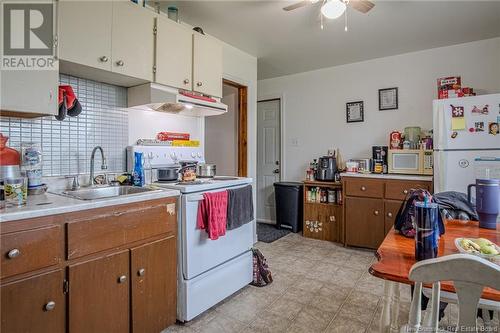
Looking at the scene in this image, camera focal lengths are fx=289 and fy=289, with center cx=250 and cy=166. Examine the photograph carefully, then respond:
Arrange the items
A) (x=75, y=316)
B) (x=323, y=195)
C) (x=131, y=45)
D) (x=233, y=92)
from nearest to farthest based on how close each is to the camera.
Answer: (x=75, y=316) < (x=131, y=45) < (x=323, y=195) < (x=233, y=92)

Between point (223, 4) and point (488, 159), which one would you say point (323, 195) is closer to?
point (488, 159)

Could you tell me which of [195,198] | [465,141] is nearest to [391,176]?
[465,141]

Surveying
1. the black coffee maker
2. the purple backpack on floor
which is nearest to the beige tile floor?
the purple backpack on floor

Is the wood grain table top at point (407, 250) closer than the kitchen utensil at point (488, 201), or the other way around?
the wood grain table top at point (407, 250)

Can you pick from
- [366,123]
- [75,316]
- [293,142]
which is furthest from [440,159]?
[75,316]

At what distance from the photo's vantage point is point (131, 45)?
2002 millimetres

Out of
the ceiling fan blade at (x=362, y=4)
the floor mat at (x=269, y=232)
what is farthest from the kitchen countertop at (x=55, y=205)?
the floor mat at (x=269, y=232)

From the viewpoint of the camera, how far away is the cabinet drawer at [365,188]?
11.0 ft

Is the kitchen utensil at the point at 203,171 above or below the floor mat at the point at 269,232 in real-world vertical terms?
above

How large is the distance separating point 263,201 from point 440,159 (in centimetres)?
271

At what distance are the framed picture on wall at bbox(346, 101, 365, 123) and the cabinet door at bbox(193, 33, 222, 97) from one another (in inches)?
84.5

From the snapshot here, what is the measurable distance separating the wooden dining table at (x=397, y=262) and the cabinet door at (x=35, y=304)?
135cm

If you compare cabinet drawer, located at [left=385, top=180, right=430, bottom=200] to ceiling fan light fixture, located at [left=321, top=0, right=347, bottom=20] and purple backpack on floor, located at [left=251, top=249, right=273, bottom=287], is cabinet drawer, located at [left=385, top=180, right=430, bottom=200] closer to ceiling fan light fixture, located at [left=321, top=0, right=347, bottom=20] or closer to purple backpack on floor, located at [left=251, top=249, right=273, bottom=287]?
purple backpack on floor, located at [left=251, top=249, right=273, bottom=287]

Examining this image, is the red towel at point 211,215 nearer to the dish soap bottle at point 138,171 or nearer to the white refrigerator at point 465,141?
the dish soap bottle at point 138,171
